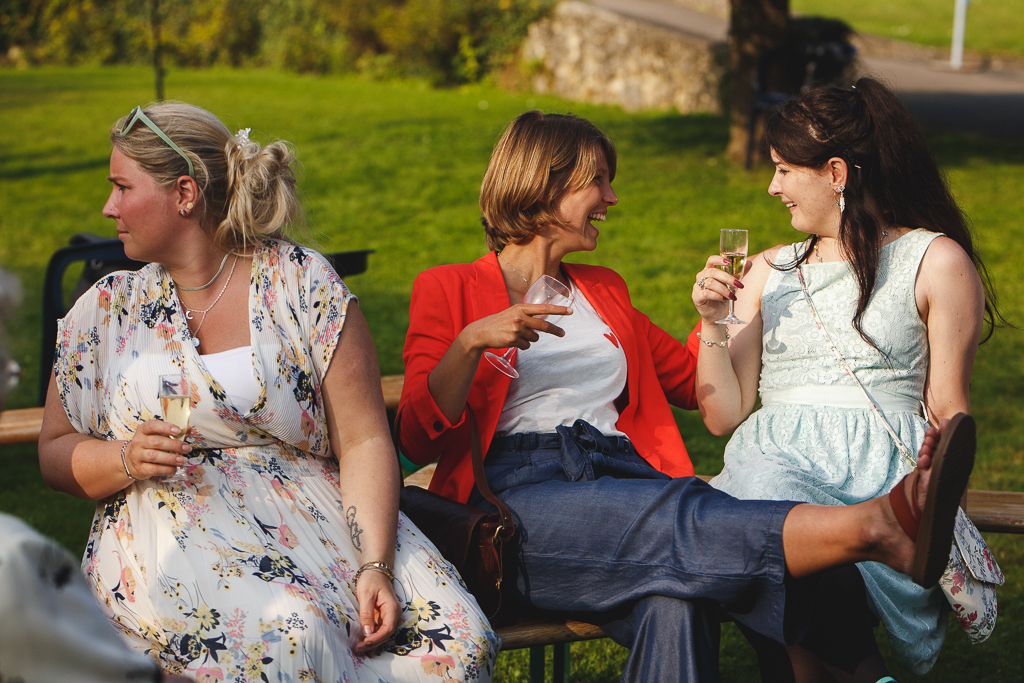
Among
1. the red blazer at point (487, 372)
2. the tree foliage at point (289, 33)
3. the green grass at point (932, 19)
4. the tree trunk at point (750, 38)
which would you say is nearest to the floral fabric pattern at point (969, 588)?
the red blazer at point (487, 372)

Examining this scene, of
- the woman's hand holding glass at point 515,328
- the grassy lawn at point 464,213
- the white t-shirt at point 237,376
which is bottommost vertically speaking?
the grassy lawn at point 464,213

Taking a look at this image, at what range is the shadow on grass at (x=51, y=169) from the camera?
13023 mm

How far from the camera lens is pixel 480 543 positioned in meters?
2.55

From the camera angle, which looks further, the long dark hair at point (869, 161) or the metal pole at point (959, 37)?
the metal pole at point (959, 37)

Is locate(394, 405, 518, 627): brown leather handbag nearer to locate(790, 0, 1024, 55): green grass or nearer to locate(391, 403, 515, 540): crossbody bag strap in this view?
locate(391, 403, 515, 540): crossbody bag strap

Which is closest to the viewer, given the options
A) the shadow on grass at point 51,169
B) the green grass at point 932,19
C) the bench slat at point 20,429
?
the bench slat at point 20,429

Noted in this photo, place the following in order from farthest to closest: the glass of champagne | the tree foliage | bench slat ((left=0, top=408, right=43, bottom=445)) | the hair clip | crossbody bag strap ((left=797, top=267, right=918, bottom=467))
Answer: the tree foliage < bench slat ((left=0, top=408, right=43, bottom=445)) < crossbody bag strap ((left=797, top=267, right=918, bottom=467)) < the hair clip < the glass of champagne

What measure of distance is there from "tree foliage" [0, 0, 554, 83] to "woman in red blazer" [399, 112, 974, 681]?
18.3 m

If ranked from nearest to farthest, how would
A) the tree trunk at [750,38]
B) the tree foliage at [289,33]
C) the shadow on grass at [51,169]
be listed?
the tree trunk at [750,38], the shadow on grass at [51,169], the tree foliage at [289,33]

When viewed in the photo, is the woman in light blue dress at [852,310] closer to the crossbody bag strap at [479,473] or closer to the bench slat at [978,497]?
the bench slat at [978,497]

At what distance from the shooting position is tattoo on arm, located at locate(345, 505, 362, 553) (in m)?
2.46

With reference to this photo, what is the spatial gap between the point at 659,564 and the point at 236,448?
3.76ft

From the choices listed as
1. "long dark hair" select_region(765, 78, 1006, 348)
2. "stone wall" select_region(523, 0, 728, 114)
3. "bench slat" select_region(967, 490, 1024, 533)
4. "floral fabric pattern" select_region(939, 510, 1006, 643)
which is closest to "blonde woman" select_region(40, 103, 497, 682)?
"floral fabric pattern" select_region(939, 510, 1006, 643)

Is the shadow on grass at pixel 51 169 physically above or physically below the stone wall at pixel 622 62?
below
